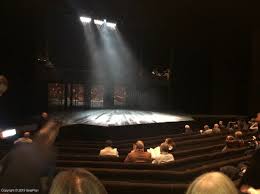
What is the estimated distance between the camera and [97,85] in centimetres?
2427

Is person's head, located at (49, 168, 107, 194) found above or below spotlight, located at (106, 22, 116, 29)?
below

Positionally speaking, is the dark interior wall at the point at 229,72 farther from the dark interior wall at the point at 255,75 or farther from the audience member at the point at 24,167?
the audience member at the point at 24,167

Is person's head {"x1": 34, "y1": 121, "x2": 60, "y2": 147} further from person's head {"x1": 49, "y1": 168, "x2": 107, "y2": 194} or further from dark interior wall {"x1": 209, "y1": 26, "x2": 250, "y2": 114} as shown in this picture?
dark interior wall {"x1": 209, "y1": 26, "x2": 250, "y2": 114}

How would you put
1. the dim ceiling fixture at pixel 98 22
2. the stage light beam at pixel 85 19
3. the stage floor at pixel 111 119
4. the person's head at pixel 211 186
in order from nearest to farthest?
the person's head at pixel 211 186 → the stage floor at pixel 111 119 → the stage light beam at pixel 85 19 → the dim ceiling fixture at pixel 98 22

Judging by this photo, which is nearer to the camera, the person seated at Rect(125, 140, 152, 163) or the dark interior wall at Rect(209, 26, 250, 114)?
the person seated at Rect(125, 140, 152, 163)

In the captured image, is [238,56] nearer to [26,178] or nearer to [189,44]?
[189,44]

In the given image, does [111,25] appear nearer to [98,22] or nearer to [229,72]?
[98,22]

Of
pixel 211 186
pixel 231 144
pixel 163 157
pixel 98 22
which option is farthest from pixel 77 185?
pixel 98 22

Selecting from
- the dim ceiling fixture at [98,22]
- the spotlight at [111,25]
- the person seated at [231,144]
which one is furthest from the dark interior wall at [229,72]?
the person seated at [231,144]

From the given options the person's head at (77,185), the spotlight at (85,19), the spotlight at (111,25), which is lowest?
the person's head at (77,185)

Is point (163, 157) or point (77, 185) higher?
point (77, 185)

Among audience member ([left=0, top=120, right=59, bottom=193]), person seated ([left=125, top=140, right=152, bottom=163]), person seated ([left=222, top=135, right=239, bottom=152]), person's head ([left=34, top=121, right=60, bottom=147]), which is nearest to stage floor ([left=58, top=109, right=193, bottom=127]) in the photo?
person seated ([left=222, top=135, right=239, bottom=152])

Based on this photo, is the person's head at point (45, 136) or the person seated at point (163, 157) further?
the person seated at point (163, 157)

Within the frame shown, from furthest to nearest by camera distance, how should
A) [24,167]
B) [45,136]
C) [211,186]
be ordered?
[24,167], [45,136], [211,186]
